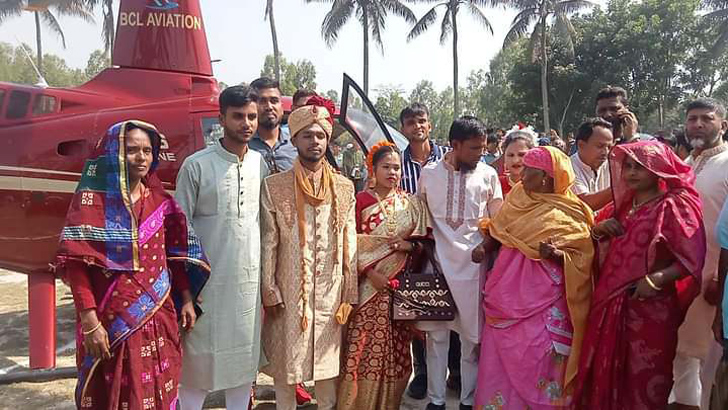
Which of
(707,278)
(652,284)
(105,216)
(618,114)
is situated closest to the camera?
(105,216)

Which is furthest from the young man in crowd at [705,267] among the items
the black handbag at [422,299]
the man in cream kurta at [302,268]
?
the man in cream kurta at [302,268]

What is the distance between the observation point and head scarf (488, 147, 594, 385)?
9.70 feet

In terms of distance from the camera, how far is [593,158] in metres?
3.61

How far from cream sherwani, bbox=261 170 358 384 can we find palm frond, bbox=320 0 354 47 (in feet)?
73.1

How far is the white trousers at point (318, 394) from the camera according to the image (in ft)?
10.4

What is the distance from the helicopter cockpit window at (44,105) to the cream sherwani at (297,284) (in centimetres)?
290

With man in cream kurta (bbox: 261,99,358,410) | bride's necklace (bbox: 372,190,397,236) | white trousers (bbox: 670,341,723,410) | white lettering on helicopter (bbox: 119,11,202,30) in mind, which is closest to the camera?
man in cream kurta (bbox: 261,99,358,410)

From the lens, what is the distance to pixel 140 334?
8.13 feet

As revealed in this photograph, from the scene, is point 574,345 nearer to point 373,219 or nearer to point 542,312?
point 542,312

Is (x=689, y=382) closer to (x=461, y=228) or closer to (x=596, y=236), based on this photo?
(x=596, y=236)

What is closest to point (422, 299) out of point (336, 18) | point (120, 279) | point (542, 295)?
point (542, 295)

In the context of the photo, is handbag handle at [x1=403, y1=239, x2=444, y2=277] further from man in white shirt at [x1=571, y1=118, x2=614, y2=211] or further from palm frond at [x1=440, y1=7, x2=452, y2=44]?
palm frond at [x1=440, y1=7, x2=452, y2=44]

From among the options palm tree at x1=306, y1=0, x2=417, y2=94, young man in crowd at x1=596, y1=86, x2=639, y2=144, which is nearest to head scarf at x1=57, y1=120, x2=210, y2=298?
young man in crowd at x1=596, y1=86, x2=639, y2=144

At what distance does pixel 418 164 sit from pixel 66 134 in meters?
2.97
